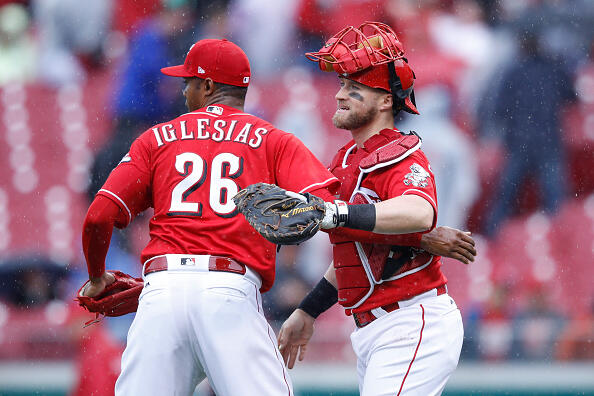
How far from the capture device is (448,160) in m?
8.57

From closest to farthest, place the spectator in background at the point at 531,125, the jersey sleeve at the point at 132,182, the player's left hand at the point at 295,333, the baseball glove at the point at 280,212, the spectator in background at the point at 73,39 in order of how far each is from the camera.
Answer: the baseball glove at the point at 280,212, the jersey sleeve at the point at 132,182, the player's left hand at the point at 295,333, the spectator in background at the point at 531,125, the spectator in background at the point at 73,39

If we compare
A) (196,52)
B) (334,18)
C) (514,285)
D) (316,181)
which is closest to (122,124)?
(334,18)

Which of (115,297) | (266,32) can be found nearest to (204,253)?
(115,297)

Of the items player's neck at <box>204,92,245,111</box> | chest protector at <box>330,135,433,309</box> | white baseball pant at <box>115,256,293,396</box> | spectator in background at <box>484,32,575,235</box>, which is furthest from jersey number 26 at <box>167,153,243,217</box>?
spectator in background at <box>484,32,575,235</box>

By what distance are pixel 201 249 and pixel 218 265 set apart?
0.09 metres

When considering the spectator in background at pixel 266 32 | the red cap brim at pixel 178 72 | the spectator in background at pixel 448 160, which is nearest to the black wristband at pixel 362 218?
the red cap brim at pixel 178 72

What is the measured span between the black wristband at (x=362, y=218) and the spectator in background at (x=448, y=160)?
5.33 meters

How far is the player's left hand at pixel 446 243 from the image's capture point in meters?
3.38

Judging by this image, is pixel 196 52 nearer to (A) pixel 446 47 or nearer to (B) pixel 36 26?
(A) pixel 446 47

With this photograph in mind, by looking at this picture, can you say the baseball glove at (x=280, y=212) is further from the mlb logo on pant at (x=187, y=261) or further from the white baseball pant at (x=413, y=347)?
the white baseball pant at (x=413, y=347)

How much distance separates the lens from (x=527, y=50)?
8891mm

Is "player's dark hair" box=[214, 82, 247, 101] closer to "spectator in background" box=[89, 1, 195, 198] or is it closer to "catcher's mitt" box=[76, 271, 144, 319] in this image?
"catcher's mitt" box=[76, 271, 144, 319]

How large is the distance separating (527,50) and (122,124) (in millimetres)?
4179

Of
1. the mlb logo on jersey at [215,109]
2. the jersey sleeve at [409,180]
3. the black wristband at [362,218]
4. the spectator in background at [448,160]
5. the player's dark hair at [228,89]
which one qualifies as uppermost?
the player's dark hair at [228,89]
